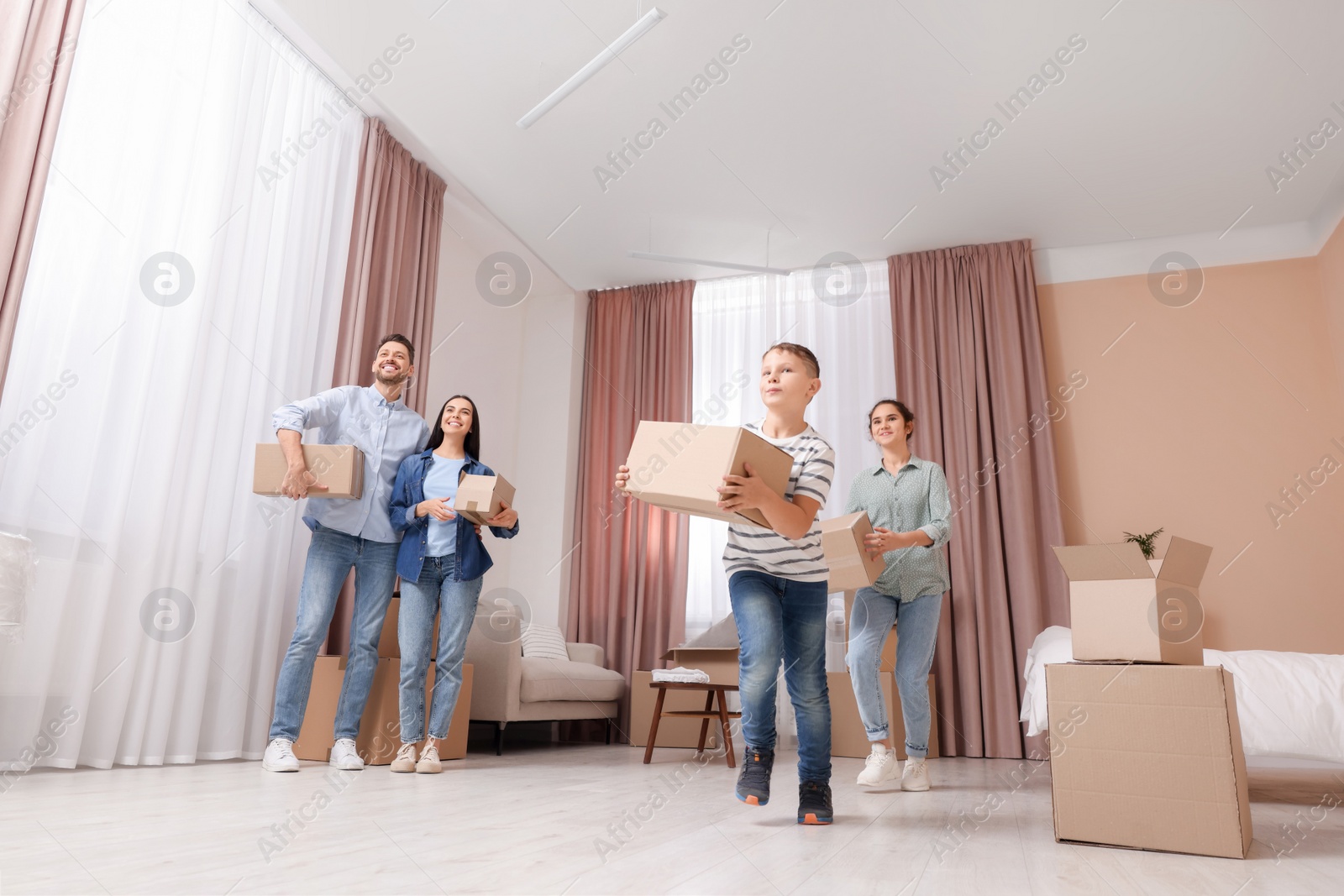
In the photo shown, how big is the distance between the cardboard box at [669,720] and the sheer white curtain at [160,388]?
1.99 meters

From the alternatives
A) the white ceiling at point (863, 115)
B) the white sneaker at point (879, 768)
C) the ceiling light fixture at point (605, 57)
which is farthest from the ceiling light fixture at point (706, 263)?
the white sneaker at point (879, 768)

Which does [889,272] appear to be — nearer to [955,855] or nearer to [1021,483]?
[1021,483]

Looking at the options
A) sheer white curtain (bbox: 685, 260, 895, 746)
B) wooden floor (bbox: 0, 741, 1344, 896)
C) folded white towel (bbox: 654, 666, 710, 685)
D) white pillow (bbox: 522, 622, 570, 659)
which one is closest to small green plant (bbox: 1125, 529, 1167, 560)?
sheer white curtain (bbox: 685, 260, 895, 746)

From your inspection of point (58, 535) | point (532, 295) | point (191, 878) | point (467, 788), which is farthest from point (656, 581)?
point (191, 878)

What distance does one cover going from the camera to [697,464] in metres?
1.72

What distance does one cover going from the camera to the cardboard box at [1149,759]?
5.43ft

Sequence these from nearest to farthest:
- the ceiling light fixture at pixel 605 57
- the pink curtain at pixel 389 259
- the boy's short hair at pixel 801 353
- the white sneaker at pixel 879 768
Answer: the boy's short hair at pixel 801 353 < the white sneaker at pixel 879 768 < the ceiling light fixture at pixel 605 57 < the pink curtain at pixel 389 259

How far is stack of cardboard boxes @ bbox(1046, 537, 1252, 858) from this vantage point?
65.5 inches

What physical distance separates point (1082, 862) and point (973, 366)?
368 centimetres

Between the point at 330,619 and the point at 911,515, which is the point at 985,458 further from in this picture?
the point at 330,619

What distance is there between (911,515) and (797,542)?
3.27 feet

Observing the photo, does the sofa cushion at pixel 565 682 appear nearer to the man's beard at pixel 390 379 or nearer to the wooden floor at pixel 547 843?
the wooden floor at pixel 547 843

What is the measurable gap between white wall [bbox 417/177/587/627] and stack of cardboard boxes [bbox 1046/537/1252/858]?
145 inches

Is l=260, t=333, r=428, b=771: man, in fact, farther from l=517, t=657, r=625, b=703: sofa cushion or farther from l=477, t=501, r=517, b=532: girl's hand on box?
l=517, t=657, r=625, b=703: sofa cushion
